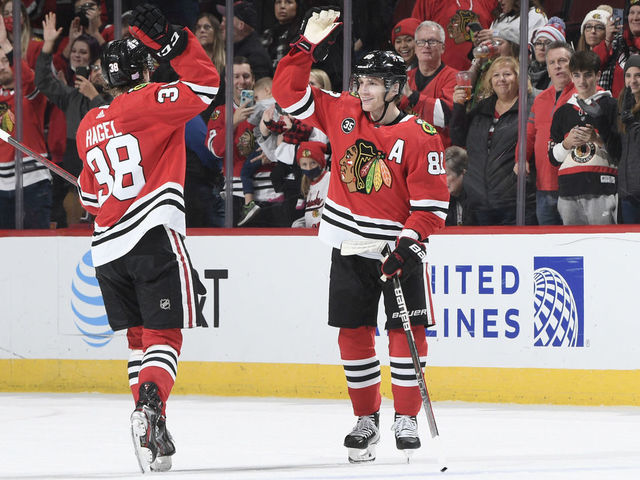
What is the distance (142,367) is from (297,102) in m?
1.04

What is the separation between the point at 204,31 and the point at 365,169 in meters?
2.81

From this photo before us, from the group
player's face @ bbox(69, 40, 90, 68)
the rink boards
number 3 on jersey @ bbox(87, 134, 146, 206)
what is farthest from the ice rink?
player's face @ bbox(69, 40, 90, 68)

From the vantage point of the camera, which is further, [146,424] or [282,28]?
[282,28]

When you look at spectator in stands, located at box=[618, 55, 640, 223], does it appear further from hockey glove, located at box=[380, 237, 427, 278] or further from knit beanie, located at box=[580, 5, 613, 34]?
hockey glove, located at box=[380, 237, 427, 278]

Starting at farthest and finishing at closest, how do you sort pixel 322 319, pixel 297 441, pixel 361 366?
pixel 322 319
pixel 297 441
pixel 361 366

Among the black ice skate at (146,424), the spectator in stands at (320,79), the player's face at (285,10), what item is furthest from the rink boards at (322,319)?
the black ice skate at (146,424)

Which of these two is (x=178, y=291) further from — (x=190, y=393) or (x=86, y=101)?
(x=86, y=101)

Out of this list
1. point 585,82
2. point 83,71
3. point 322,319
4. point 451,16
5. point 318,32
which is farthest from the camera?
point 83,71

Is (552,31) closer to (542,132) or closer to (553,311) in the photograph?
(542,132)

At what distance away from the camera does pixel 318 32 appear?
385 cm

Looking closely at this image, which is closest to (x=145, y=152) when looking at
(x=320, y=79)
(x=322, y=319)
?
(x=322, y=319)

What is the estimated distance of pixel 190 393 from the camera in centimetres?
610

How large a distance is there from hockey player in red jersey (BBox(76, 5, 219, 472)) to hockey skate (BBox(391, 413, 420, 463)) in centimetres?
76

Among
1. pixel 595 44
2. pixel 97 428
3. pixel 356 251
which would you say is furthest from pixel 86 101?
pixel 356 251
